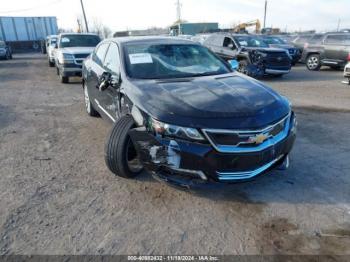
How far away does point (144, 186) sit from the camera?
3.42 meters

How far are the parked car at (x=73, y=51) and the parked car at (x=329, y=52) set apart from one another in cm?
1001

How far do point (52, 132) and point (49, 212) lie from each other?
278 centimetres

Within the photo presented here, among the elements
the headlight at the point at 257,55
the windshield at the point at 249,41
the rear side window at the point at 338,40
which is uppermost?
the windshield at the point at 249,41

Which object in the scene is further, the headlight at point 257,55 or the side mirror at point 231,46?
the side mirror at point 231,46

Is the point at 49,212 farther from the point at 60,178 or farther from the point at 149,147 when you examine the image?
the point at 149,147

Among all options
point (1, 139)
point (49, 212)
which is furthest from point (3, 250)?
point (1, 139)

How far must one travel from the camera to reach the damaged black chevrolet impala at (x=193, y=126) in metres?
2.73

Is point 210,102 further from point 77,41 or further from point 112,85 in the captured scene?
point 77,41

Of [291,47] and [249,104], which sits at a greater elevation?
[249,104]

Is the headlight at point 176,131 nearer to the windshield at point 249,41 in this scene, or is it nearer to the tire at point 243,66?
the tire at point 243,66

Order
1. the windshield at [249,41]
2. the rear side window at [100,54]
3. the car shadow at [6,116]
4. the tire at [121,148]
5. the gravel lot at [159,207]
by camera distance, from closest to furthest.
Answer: the gravel lot at [159,207], the tire at [121,148], the rear side window at [100,54], the car shadow at [6,116], the windshield at [249,41]

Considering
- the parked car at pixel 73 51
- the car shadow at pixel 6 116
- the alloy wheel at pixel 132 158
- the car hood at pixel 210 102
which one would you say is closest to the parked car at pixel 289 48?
the parked car at pixel 73 51

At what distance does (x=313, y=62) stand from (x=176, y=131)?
13.8 m

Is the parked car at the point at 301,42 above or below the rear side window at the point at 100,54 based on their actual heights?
below
